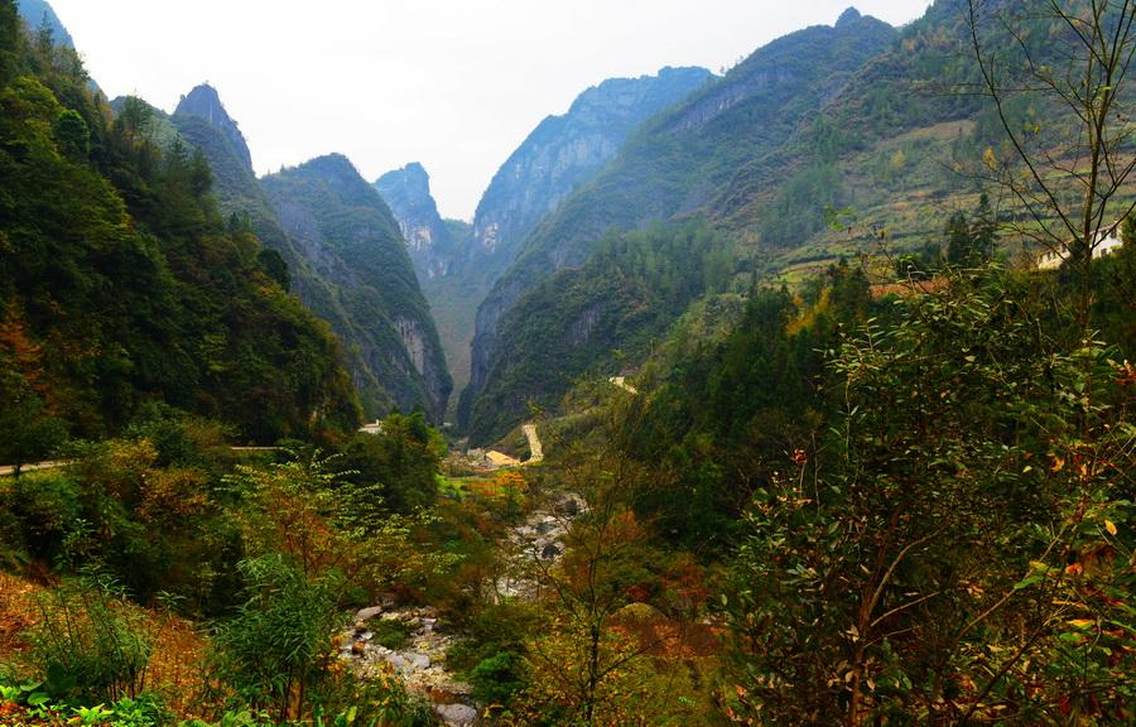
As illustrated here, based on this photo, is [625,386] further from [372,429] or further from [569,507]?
[372,429]

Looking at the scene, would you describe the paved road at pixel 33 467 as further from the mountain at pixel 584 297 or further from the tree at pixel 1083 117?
the mountain at pixel 584 297

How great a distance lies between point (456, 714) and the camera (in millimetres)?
13430

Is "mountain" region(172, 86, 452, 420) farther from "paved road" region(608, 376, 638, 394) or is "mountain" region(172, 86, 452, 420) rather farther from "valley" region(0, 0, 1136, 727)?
"paved road" region(608, 376, 638, 394)

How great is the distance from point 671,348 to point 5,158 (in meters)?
61.9

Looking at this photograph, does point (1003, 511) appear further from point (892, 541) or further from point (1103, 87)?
point (1103, 87)

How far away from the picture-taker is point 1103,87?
2947 mm

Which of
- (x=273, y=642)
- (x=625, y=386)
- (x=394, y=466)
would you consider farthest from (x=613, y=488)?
(x=394, y=466)

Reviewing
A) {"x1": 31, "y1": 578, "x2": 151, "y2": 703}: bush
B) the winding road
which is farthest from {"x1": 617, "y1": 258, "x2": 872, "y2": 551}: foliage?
the winding road

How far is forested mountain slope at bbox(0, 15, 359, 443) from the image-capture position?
21.8 m

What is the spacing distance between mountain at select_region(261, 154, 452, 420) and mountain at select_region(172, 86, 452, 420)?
299mm

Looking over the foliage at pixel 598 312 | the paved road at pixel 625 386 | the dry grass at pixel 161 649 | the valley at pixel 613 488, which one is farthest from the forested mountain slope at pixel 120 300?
the foliage at pixel 598 312

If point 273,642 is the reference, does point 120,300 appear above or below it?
above

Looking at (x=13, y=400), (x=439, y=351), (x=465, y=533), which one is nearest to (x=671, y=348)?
(x=465, y=533)

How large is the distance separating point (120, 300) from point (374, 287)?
148m
